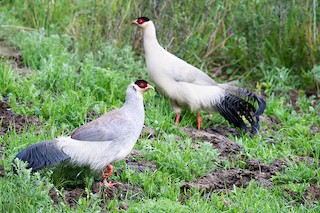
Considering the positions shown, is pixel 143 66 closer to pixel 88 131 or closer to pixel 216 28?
pixel 216 28

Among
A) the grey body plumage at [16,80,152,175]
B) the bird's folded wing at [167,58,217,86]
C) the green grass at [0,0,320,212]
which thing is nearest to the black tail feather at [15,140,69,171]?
the grey body plumage at [16,80,152,175]

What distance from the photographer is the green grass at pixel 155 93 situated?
18.7 feet

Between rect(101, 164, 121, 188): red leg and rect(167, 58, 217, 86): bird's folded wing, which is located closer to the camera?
rect(101, 164, 121, 188): red leg

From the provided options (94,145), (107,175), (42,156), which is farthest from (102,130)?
(42,156)

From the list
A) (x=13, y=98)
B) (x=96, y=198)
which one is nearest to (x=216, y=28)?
(x=13, y=98)

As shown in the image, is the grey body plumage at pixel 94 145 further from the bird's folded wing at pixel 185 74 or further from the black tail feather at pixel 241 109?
the black tail feather at pixel 241 109

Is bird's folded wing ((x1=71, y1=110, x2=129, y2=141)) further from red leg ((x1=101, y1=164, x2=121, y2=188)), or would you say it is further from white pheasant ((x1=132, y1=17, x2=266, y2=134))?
white pheasant ((x1=132, y1=17, x2=266, y2=134))

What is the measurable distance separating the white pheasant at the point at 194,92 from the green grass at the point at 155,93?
0.68 ft

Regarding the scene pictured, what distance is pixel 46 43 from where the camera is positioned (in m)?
8.46

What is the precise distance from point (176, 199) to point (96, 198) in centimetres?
86

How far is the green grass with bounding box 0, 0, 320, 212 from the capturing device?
18.7 feet

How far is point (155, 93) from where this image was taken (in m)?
8.10

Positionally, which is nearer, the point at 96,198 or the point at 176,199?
the point at 96,198

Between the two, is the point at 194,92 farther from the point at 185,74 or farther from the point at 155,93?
the point at 155,93
